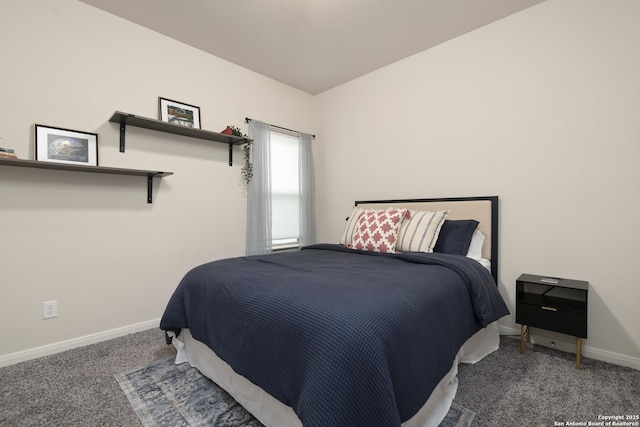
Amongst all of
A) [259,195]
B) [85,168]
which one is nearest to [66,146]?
[85,168]

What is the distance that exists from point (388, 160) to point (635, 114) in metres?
1.82

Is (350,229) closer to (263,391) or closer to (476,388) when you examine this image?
(476,388)

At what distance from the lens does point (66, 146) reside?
6.85 ft

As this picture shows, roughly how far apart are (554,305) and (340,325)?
1710 mm

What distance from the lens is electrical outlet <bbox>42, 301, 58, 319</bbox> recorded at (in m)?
2.04

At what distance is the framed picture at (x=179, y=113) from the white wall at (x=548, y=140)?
6.48 ft

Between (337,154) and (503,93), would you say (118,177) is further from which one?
(503,93)

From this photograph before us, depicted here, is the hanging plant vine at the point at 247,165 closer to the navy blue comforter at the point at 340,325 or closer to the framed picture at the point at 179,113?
the framed picture at the point at 179,113

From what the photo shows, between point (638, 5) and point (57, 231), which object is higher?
point (638, 5)

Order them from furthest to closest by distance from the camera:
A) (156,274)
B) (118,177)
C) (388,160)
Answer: (388,160)
(156,274)
(118,177)

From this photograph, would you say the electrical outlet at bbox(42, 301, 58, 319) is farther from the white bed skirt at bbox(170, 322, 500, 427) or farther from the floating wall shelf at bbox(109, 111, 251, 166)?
the floating wall shelf at bbox(109, 111, 251, 166)

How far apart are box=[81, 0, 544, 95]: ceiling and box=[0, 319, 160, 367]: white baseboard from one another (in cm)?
247

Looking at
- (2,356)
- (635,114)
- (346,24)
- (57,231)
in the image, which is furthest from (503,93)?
(2,356)

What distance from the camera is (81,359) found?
1951 millimetres
